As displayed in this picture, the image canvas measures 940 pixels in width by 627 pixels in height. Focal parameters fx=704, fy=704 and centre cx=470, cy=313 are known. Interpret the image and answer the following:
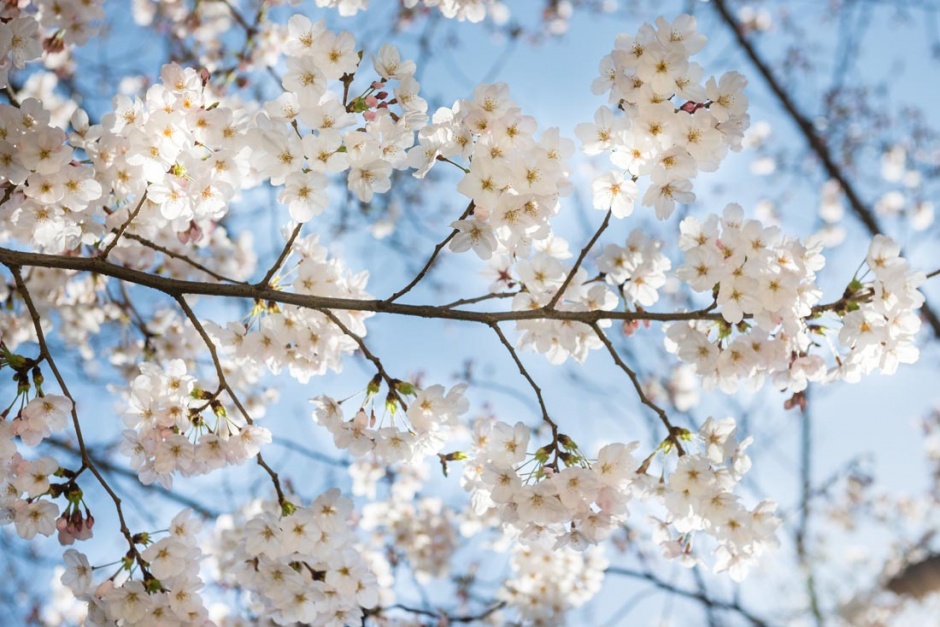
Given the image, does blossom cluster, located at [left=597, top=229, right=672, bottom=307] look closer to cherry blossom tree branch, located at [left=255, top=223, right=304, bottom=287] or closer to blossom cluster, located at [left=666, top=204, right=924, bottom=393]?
blossom cluster, located at [left=666, top=204, right=924, bottom=393]

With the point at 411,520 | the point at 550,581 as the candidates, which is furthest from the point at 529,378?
the point at 411,520

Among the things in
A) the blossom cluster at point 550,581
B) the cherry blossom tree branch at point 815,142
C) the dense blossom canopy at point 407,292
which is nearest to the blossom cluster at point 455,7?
the dense blossom canopy at point 407,292

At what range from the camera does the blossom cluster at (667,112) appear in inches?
85.4

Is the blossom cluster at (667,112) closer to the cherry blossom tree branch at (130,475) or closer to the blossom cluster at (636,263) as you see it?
the blossom cluster at (636,263)

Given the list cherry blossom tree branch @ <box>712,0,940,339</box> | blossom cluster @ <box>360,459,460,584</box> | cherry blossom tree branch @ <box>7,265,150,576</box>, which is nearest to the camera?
cherry blossom tree branch @ <box>7,265,150,576</box>

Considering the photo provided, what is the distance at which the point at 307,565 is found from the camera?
254 cm

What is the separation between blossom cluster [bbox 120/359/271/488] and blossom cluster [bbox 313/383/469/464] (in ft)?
0.83

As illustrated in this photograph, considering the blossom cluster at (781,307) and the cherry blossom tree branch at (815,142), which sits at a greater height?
the cherry blossom tree branch at (815,142)

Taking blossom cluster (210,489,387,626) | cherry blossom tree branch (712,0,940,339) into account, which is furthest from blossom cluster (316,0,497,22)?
cherry blossom tree branch (712,0,940,339)

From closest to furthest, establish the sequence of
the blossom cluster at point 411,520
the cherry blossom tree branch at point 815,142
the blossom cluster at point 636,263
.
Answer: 1. the blossom cluster at point 636,263
2. the blossom cluster at point 411,520
3. the cherry blossom tree branch at point 815,142

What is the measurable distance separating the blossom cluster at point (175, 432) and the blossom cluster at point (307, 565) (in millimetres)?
258

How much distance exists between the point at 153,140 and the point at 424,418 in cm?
129

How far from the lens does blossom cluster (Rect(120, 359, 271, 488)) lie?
2361 millimetres

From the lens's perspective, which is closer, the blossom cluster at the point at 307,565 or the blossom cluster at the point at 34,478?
the blossom cluster at the point at 34,478
